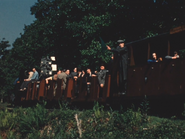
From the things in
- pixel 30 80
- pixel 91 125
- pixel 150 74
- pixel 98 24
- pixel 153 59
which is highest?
pixel 98 24

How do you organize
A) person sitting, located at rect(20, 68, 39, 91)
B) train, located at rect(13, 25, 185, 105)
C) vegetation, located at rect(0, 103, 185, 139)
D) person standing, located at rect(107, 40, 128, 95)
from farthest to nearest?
person sitting, located at rect(20, 68, 39, 91) < person standing, located at rect(107, 40, 128, 95) < train, located at rect(13, 25, 185, 105) < vegetation, located at rect(0, 103, 185, 139)

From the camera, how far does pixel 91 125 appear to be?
11234 mm

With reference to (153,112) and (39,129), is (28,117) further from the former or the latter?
(153,112)

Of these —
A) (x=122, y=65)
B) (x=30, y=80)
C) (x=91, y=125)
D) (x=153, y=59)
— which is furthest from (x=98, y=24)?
(x=91, y=125)

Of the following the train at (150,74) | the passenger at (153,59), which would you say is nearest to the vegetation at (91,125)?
the train at (150,74)

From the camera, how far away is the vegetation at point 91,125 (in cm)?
950

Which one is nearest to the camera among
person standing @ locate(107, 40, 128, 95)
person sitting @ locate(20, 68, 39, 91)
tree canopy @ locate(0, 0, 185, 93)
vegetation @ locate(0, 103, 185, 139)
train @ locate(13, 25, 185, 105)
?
vegetation @ locate(0, 103, 185, 139)

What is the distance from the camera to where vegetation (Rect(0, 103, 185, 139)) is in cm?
950

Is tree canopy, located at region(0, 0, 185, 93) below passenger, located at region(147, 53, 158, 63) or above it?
above

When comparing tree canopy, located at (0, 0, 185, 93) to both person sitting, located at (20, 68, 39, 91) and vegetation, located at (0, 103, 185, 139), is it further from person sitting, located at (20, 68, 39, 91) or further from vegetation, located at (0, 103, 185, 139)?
vegetation, located at (0, 103, 185, 139)

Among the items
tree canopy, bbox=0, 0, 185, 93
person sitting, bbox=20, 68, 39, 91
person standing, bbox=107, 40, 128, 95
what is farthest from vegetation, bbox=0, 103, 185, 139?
tree canopy, bbox=0, 0, 185, 93

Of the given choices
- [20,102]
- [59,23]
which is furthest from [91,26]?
[20,102]

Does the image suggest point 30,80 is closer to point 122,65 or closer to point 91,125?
point 122,65

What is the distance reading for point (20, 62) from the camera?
38.3 metres
